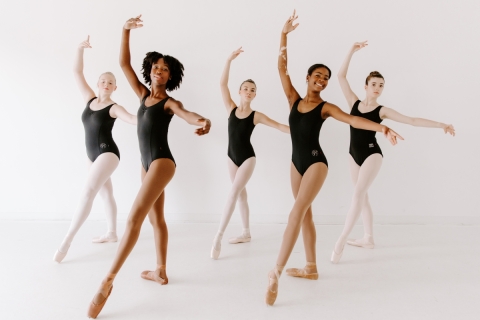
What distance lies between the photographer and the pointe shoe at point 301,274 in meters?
3.04

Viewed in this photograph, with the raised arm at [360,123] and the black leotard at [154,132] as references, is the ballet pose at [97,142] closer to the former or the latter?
the black leotard at [154,132]

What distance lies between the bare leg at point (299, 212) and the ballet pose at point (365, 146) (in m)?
0.86

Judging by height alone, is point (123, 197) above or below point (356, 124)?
below

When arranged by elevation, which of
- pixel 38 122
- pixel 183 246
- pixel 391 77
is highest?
pixel 391 77

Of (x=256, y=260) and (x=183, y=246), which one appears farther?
(x=183, y=246)

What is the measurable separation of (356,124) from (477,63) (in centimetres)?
318

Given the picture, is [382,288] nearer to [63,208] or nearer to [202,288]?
[202,288]

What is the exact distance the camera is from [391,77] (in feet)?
15.6

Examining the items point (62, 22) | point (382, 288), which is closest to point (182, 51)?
point (62, 22)

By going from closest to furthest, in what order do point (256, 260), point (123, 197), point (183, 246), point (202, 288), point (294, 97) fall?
point (202, 288), point (294, 97), point (256, 260), point (183, 246), point (123, 197)

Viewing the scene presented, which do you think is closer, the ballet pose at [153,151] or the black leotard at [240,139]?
the ballet pose at [153,151]

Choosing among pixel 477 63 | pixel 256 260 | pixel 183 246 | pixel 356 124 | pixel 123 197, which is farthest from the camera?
pixel 123 197

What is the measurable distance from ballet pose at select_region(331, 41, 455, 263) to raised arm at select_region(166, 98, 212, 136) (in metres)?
1.78

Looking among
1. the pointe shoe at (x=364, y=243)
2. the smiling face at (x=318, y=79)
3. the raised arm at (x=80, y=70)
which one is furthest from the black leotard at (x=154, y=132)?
the pointe shoe at (x=364, y=243)
